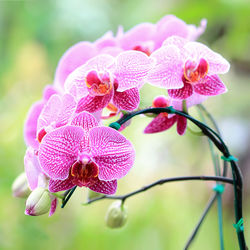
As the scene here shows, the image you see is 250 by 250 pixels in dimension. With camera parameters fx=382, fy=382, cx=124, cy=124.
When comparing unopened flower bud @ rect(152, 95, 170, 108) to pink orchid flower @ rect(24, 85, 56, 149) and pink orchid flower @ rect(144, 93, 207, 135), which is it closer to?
pink orchid flower @ rect(144, 93, 207, 135)

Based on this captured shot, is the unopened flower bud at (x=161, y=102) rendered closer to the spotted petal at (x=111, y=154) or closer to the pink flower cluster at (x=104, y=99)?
the pink flower cluster at (x=104, y=99)

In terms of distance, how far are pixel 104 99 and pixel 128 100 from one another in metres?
0.03

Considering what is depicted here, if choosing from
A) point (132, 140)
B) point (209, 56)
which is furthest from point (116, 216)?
point (132, 140)

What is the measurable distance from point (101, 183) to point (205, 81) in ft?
0.56

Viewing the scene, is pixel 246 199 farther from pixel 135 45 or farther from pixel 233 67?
pixel 135 45

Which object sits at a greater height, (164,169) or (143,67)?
(143,67)

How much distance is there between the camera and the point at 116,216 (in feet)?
1.75

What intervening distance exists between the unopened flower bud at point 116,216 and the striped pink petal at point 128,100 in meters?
0.17

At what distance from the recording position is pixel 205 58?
0.44 m

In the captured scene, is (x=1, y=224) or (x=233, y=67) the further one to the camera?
(x=233, y=67)

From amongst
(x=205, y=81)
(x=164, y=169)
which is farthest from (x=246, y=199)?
(x=205, y=81)

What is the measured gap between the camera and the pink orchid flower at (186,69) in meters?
0.43

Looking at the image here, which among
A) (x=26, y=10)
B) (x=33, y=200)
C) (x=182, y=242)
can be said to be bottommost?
(x=182, y=242)

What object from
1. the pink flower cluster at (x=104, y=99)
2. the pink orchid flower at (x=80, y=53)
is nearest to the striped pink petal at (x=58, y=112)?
the pink flower cluster at (x=104, y=99)
